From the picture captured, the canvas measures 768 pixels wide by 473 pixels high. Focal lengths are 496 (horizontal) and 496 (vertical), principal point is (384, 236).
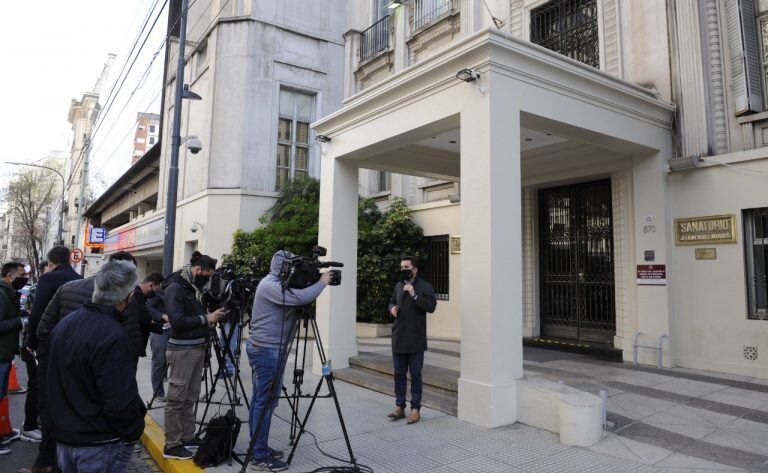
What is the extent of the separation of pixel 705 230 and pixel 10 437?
1001cm

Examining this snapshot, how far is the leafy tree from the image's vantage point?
12.9 m

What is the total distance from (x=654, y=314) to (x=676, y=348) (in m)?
0.65

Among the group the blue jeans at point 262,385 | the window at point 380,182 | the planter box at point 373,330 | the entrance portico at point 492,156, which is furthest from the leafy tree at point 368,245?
the blue jeans at point 262,385

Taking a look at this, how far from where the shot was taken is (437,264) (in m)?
12.9

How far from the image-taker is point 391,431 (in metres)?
5.67

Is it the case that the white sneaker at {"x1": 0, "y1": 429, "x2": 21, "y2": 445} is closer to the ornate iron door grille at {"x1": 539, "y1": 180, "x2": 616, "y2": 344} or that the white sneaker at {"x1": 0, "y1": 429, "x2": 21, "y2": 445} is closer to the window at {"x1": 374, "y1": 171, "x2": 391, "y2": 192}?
the ornate iron door grille at {"x1": 539, "y1": 180, "x2": 616, "y2": 344}

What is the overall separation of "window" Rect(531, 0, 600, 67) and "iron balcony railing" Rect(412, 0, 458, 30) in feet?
8.56

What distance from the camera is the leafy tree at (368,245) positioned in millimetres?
12875

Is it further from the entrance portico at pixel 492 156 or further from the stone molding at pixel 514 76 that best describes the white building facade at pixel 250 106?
the stone molding at pixel 514 76

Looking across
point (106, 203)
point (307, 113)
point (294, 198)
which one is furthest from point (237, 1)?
point (106, 203)

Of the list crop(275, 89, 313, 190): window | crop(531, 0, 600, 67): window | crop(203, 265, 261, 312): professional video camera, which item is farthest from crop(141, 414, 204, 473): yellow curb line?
crop(275, 89, 313, 190): window

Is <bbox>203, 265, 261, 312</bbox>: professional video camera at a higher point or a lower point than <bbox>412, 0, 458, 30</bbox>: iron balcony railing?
lower

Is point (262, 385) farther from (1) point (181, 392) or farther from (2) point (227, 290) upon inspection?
(2) point (227, 290)

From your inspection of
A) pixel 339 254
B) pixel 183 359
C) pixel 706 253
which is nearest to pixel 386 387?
pixel 339 254
